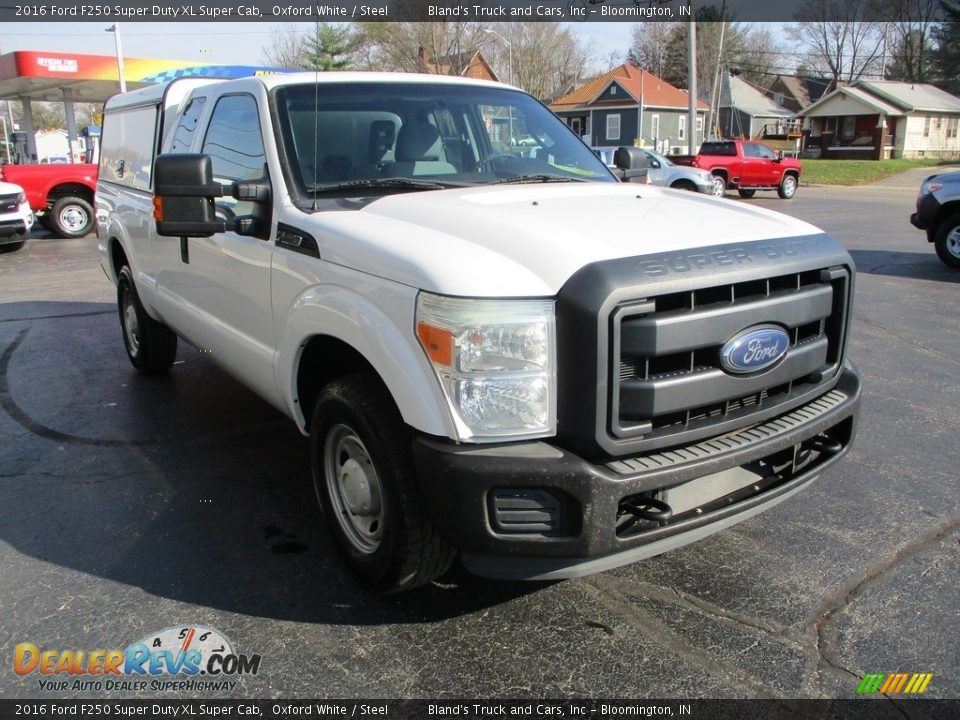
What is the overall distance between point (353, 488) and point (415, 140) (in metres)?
1.75

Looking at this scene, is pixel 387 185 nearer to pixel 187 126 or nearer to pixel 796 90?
pixel 187 126

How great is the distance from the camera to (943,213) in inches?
430

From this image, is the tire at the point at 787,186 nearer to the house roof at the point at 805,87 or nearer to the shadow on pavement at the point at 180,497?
the shadow on pavement at the point at 180,497

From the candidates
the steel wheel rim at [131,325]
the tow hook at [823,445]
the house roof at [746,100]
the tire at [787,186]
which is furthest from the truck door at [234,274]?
the house roof at [746,100]

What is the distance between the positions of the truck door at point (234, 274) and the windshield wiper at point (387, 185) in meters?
0.33

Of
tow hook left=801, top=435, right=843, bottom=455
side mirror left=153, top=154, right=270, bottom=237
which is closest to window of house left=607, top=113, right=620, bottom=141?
tow hook left=801, top=435, right=843, bottom=455

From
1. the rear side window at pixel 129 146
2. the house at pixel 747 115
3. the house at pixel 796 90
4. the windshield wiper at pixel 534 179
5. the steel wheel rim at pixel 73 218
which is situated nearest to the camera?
the windshield wiper at pixel 534 179

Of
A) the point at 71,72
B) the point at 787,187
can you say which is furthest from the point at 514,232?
the point at 71,72

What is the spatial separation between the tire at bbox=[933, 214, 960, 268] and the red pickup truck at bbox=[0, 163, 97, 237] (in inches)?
572

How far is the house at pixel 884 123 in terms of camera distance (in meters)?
Answer: 55.3

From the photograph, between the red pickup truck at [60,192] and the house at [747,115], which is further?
the house at [747,115]

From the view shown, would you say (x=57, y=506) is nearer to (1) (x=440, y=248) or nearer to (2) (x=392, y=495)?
(2) (x=392, y=495)

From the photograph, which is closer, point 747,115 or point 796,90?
point 747,115

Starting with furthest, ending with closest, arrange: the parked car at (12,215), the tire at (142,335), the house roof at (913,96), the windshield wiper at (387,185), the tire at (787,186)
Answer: the house roof at (913,96) → the tire at (787,186) → the parked car at (12,215) → the tire at (142,335) → the windshield wiper at (387,185)
